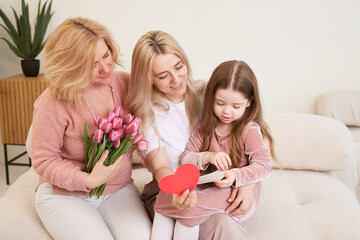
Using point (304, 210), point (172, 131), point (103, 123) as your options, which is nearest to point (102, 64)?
point (103, 123)

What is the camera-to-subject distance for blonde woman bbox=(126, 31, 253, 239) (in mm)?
1477

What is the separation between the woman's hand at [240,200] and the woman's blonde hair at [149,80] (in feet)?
1.26

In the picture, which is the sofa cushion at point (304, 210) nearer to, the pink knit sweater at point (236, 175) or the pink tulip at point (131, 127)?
the pink knit sweater at point (236, 175)

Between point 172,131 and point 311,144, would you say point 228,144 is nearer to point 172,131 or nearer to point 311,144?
point 172,131

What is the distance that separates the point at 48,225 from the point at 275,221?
976mm

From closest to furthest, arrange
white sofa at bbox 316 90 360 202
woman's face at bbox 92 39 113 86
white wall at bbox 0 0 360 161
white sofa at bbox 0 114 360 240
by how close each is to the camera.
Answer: woman's face at bbox 92 39 113 86, white sofa at bbox 0 114 360 240, white sofa at bbox 316 90 360 202, white wall at bbox 0 0 360 161

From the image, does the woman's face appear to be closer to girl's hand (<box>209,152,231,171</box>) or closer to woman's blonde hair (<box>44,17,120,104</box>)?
woman's blonde hair (<box>44,17,120,104</box>)

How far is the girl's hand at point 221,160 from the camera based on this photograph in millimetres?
1462

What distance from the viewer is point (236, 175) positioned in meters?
1.46

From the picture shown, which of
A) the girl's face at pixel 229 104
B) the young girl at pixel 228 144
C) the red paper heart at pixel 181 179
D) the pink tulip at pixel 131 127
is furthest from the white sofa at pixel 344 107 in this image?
the pink tulip at pixel 131 127

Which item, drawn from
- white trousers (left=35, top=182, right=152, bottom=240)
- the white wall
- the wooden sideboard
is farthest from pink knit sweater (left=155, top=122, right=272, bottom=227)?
the wooden sideboard

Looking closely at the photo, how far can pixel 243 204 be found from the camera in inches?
58.5

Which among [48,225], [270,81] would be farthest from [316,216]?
[270,81]

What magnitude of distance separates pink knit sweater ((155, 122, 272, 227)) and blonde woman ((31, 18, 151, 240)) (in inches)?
6.6
